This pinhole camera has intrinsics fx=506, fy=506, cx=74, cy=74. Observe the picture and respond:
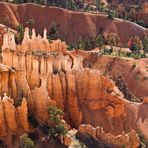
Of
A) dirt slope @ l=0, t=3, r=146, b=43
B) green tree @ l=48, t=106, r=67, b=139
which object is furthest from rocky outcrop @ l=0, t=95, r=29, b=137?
dirt slope @ l=0, t=3, r=146, b=43

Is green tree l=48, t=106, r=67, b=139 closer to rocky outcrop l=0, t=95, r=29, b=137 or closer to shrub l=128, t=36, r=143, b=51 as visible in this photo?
rocky outcrop l=0, t=95, r=29, b=137

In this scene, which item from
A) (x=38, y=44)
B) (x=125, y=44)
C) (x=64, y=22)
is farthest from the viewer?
(x=64, y=22)

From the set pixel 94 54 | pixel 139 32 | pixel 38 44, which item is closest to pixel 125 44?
pixel 139 32

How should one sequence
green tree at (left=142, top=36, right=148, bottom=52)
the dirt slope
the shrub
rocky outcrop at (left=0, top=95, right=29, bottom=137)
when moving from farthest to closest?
the dirt slope
green tree at (left=142, top=36, right=148, bottom=52)
the shrub
rocky outcrop at (left=0, top=95, right=29, bottom=137)

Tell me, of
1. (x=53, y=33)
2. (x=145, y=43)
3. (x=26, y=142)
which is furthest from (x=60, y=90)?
(x=145, y=43)

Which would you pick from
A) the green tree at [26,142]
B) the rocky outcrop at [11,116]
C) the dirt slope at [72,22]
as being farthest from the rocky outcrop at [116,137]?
the dirt slope at [72,22]

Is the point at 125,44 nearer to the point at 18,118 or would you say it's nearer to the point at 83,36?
the point at 83,36
